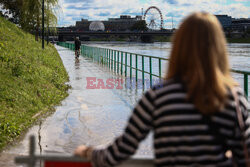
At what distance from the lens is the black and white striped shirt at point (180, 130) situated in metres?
1.90

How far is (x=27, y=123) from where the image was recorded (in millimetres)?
8094

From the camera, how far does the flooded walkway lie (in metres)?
6.51

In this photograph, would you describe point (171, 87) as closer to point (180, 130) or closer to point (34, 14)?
point (180, 130)

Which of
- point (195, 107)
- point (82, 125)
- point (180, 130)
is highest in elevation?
point (195, 107)

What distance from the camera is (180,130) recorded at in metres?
1.91

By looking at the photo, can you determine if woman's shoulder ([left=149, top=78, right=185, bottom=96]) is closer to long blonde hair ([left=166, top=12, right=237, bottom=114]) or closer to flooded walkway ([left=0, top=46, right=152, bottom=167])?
long blonde hair ([left=166, top=12, right=237, bottom=114])

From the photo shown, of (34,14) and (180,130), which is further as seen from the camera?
(34,14)

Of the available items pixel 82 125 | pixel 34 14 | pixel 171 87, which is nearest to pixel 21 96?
pixel 82 125

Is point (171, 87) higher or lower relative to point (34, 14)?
lower

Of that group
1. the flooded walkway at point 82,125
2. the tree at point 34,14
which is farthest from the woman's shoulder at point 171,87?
the tree at point 34,14

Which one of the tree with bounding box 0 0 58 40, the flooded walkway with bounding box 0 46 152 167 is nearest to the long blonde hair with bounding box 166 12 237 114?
the flooded walkway with bounding box 0 46 152 167

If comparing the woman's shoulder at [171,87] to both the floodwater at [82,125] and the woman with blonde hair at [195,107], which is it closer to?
the woman with blonde hair at [195,107]

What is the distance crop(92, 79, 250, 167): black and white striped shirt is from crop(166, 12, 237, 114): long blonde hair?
6 cm

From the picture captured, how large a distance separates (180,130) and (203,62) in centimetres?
32
